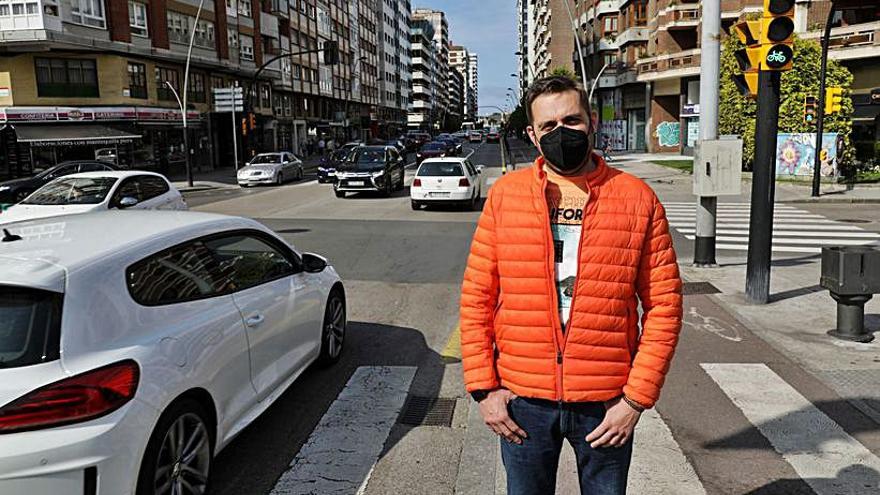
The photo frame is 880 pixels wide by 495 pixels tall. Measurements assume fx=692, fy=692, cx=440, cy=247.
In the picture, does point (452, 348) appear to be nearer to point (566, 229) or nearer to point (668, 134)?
point (566, 229)

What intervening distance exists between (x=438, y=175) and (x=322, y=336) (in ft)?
42.8

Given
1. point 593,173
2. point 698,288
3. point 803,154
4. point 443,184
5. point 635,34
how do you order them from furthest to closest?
point 635,34
point 803,154
point 443,184
point 698,288
point 593,173

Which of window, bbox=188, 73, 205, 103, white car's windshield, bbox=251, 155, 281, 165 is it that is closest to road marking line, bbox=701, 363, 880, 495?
white car's windshield, bbox=251, 155, 281, 165

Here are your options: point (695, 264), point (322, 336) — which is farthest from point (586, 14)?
point (322, 336)

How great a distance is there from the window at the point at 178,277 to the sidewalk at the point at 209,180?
25.4 m

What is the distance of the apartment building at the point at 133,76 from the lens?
1125 inches

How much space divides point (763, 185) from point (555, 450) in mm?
6150

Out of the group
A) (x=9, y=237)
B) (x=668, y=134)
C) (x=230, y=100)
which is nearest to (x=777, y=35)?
(x=9, y=237)

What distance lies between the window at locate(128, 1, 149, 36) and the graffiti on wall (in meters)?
32.1

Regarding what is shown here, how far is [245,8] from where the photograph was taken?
153 ft

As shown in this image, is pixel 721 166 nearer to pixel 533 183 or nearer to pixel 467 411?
pixel 467 411

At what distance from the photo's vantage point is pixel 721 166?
891 cm

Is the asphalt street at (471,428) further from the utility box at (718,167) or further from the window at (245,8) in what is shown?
the window at (245,8)

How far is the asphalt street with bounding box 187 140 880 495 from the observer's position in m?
3.84
